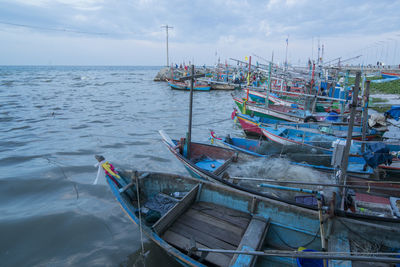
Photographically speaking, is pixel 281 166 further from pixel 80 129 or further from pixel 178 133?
pixel 80 129

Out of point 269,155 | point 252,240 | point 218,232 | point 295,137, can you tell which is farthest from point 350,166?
point 218,232

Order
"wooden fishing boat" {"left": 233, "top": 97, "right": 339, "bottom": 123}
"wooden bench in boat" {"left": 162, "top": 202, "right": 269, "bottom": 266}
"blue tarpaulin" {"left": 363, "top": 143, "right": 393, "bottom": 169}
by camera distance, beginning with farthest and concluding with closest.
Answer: "wooden fishing boat" {"left": 233, "top": 97, "right": 339, "bottom": 123}
"blue tarpaulin" {"left": 363, "top": 143, "right": 393, "bottom": 169}
"wooden bench in boat" {"left": 162, "top": 202, "right": 269, "bottom": 266}

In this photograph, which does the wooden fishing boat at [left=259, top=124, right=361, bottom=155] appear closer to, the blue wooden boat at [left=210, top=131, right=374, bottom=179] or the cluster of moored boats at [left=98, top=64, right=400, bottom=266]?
the blue wooden boat at [left=210, top=131, right=374, bottom=179]

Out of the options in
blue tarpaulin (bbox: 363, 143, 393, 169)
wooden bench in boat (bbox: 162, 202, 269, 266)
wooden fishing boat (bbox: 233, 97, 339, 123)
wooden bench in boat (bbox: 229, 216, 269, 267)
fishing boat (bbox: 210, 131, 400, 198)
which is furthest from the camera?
wooden fishing boat (bbox: 233, 97, 339, 123)

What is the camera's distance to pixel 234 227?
5.64 metres

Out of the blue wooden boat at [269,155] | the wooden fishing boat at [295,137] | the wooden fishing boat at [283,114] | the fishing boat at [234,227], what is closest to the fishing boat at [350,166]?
the blue wooden boat at [269,155]

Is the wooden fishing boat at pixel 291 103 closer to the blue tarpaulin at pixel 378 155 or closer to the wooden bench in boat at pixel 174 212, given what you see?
the blue tarpaulin at pixel 378 155

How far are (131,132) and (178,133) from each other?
141 inches

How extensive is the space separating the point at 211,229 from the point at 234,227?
568mm

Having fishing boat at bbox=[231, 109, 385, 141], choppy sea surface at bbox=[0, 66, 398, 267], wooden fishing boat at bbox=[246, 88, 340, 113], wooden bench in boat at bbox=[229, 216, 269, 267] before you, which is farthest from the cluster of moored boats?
wooden fishing boat at bbox=[246, 88, 340, 113]

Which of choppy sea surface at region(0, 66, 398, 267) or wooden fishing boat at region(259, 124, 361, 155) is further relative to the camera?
wooden fishing boat at region(259, 124, 361, 155)

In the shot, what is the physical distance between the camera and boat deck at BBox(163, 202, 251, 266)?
5.12 metres

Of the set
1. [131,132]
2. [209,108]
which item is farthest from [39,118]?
[209,108]

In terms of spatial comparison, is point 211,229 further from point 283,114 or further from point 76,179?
point 283,114
